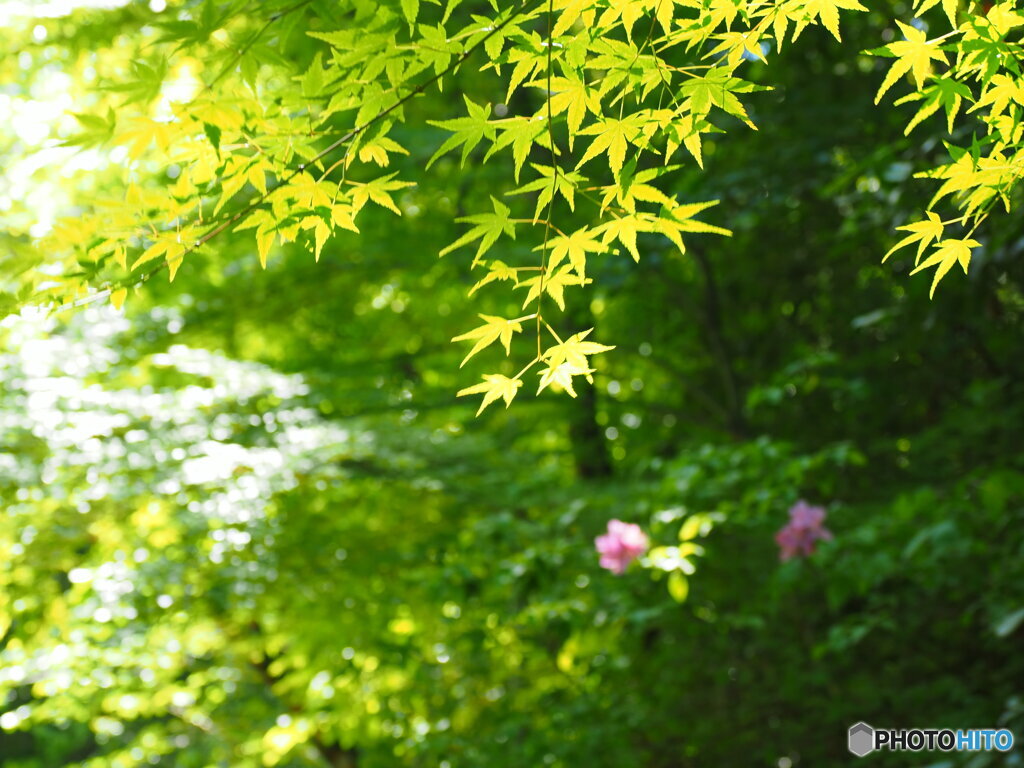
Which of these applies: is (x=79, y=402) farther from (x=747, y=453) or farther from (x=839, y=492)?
(x=839, y=492)

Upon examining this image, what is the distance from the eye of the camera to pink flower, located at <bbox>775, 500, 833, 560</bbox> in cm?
357

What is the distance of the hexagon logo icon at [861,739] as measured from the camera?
12.9ft

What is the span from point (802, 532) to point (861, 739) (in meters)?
1.02

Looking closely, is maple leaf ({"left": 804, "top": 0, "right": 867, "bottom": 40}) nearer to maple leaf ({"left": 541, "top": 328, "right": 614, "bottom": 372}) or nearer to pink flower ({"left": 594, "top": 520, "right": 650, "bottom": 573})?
maple leaf ({"left": 541, "top": 328, "right": 614, "bottom": 372})

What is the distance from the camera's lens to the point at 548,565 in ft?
11.8

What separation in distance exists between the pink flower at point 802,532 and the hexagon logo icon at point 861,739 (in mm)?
841

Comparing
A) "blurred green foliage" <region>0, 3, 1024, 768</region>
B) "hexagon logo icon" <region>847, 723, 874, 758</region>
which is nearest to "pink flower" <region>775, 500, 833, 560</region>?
"blurred green foliage" <region>0, 3, 1024, 768</region>

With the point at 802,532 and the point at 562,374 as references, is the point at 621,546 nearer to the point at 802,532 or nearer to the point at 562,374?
the point at 802,532

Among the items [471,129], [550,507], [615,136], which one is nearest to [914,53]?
[615,136]

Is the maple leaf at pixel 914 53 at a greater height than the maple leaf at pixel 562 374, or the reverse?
the maple leaf at pixel 914 53

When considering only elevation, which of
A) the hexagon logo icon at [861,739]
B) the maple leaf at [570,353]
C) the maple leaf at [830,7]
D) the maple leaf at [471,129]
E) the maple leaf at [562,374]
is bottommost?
the hexagon logo icon at [861,739]

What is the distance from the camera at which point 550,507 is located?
15.8 feet

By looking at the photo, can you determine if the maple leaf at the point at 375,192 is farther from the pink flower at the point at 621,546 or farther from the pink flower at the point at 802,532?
the pink flower at the point at 802,532

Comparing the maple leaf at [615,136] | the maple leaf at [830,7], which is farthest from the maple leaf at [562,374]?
the maple leaf at [830,7]
